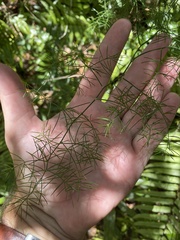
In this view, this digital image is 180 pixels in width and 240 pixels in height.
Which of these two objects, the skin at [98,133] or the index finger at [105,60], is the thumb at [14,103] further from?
the index finger at [105,60]

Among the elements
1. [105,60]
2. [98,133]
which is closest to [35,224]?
[98,133]

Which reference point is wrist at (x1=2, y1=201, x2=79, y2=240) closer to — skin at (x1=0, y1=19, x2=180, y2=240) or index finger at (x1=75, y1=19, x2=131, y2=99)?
skin at (x1=0, y1=19, x2=180, y2=240)

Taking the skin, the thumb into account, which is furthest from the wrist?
the thumb

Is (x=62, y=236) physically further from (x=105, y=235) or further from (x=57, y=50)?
(x=57, y=50)

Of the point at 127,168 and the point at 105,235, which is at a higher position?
the point at 127,168

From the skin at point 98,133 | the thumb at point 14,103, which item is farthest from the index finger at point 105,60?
the thumb at point 14,103

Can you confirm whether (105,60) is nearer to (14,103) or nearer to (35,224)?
(14,103)

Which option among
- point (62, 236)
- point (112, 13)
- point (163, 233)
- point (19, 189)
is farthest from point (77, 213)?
point (112, 13)
